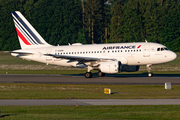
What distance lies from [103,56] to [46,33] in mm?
84520

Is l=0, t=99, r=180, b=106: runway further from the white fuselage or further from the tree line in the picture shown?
the tree line

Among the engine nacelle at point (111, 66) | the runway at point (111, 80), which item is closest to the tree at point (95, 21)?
the runway at point (111, 80)

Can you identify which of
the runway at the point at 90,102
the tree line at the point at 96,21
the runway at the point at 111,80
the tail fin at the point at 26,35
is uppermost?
the tree line at the point at 96,21

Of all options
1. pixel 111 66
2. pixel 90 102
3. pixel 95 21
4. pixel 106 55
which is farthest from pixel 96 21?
pixel 90 102

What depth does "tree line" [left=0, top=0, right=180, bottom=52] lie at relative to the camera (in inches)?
4313

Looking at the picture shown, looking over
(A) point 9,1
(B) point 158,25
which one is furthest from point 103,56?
(A) point 9,1

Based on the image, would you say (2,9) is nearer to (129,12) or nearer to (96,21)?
(96,21)

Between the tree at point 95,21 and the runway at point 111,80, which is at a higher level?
the tree at point 95,21
